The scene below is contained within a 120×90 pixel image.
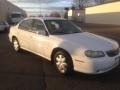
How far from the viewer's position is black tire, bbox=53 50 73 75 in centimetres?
679

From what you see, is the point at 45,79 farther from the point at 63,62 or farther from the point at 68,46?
the point at 68,46

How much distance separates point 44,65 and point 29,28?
1559 millimetres

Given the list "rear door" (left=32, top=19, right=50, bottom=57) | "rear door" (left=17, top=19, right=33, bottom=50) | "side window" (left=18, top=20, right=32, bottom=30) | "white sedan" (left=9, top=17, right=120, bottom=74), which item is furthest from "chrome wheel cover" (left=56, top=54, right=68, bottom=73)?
"side window" (left=18, top=20, right=32, bottom=30)

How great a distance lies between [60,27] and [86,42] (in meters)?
1.65

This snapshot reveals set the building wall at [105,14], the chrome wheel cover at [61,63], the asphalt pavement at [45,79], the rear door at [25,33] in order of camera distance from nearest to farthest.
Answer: the asphalt pavement at [45,79] < the chrome wheel cover at [61,63] < the rear door at [25,33] < the building wall at [105,14]

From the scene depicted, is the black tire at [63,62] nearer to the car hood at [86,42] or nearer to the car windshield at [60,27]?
the car hood at [86,42]

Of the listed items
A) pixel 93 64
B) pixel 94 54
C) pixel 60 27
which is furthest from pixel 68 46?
pixel 60 27

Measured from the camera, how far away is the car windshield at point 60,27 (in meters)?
8.05

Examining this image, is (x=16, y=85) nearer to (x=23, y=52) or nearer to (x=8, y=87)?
(x=8, y=87)

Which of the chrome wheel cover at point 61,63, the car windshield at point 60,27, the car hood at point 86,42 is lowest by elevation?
the chrome wheel cover at point 61,63

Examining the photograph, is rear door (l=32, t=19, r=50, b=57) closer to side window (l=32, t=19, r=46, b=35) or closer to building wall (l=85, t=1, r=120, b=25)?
side window (l=32, t=19, r=46, b=35)

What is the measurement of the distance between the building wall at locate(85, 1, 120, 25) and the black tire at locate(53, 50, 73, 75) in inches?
1207

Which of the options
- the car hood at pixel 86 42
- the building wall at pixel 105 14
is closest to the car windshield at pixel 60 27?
the car hood at pixel 86 42

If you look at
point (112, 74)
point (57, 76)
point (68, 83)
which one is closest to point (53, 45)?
point (57, 76)
